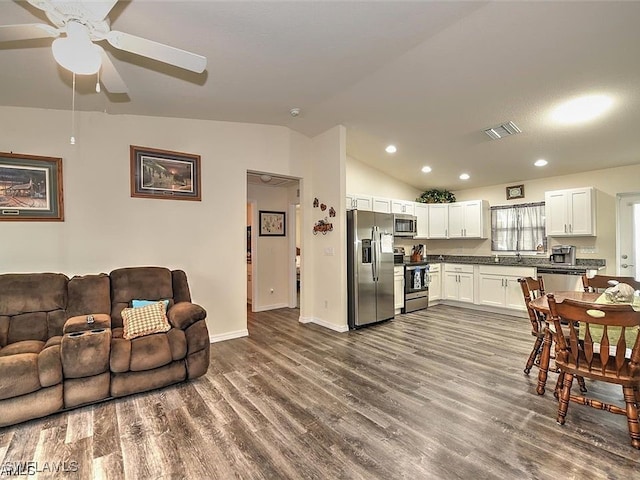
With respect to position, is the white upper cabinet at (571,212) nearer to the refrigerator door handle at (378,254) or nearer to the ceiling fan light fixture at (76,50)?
the refrigerator door handle at (378,254)

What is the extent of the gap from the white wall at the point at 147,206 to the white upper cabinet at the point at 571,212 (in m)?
3.78

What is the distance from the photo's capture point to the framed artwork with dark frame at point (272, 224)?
5.95 meters

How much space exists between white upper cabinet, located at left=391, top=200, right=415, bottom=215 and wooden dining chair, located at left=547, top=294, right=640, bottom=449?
3.87 m

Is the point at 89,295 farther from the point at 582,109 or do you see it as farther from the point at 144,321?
the point at 582,109

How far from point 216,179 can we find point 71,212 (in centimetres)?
166

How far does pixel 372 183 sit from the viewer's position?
6031 mm

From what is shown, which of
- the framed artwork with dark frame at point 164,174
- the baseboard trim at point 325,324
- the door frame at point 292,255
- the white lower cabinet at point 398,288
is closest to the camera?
the framed artwork with dark frame at point 164,174

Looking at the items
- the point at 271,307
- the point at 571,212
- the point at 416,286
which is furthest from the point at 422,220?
the point at 271,307

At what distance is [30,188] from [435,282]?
634cm

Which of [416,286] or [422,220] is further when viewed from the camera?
[422,220]

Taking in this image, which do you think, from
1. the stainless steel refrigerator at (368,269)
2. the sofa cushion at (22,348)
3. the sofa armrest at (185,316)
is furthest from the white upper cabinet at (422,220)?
the sofa cushion at (22,348)

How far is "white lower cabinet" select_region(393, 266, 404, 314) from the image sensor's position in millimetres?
5375

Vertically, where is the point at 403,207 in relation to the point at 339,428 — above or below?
above

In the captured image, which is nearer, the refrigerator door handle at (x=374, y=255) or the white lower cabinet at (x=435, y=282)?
the refrigerator door handle at (x=374, y=255)
